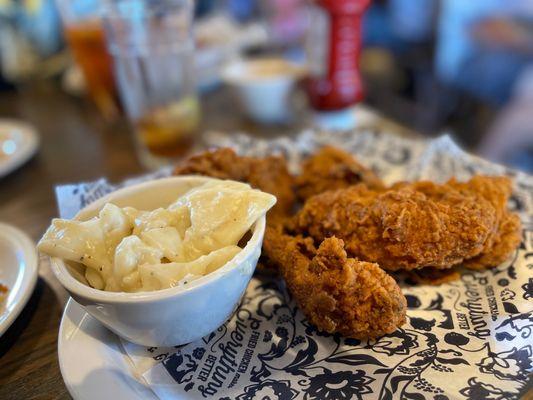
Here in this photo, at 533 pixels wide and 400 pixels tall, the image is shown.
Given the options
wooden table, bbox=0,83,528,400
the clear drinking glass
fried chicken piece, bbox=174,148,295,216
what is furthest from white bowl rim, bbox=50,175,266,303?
the clear drinking glass

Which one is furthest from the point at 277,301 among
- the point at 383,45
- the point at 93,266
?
the point at 383,45

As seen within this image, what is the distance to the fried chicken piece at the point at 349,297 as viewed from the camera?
3.07 ft

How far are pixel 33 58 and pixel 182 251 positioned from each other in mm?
Answer: 2675

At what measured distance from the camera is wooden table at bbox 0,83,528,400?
3.24 feet

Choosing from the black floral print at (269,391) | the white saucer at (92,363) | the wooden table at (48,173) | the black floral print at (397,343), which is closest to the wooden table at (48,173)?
the wooden table at (48,173)

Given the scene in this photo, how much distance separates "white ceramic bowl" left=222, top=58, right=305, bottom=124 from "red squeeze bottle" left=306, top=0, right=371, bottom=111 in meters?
0.12

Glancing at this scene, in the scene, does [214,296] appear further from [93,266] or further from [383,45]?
[383,45]

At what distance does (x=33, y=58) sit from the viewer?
2.93m

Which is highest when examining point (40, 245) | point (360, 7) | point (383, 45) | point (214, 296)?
point (360, 7)

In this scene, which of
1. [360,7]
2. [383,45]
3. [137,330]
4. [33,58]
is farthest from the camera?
[383,45]

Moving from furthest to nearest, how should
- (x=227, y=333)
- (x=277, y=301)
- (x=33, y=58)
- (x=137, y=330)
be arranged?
(x=33, y=58) < (x=277, y=301) < (x=227, y=333) < (x=137, y=330)

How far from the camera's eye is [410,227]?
105 centimetres

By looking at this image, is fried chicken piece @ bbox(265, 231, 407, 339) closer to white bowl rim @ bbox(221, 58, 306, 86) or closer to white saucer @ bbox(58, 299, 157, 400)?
white saucer @ bbox(58, 299, 157, 400)

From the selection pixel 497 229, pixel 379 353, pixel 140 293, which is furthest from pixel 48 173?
pixel 497 229
